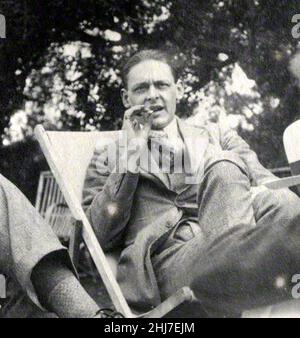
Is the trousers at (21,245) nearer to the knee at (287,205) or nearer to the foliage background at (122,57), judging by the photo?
the foliage background at (122,57)

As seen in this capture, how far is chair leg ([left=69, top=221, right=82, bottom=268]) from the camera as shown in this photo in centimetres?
130

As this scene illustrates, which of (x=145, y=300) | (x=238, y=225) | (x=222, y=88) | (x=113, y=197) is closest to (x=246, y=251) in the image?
(x=238, y=225)

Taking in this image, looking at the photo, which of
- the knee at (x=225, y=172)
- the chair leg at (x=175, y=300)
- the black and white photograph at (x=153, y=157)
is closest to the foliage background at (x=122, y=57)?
the black and white photograph at (x=153, y=157)

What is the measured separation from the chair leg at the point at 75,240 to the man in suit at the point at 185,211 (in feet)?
0.19

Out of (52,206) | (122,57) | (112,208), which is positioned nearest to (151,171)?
(112,208)

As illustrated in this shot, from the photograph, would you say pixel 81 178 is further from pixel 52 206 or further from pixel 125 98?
pixel 52 206

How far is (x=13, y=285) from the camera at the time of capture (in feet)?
4.15

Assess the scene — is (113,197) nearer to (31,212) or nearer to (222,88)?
(31,212)

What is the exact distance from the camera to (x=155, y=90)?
4.87ft

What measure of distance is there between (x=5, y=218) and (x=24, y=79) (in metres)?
0.58

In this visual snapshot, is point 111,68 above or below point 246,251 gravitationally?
above

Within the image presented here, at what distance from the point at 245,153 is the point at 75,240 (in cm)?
49

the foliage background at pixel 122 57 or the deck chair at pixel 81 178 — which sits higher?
the foliage background at pixel 122 57

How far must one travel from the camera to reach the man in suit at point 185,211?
1092mm
